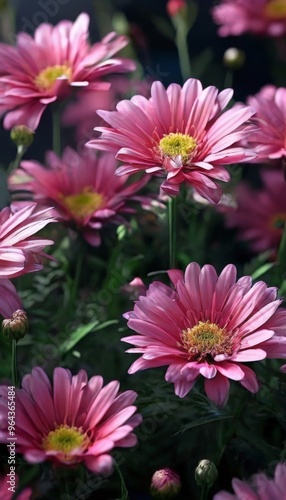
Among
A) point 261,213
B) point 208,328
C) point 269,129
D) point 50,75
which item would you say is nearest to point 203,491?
point 208,328

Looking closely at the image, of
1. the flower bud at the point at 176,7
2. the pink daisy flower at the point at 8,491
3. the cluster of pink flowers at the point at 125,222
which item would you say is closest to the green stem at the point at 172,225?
the cluster of pink flowers at the point at 125,222

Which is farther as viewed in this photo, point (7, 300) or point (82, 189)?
point (82, 189)

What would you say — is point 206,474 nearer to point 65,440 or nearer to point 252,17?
point 65,440

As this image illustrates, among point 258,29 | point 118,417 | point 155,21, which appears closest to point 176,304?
point 118,417

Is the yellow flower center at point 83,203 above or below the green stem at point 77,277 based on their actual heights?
above

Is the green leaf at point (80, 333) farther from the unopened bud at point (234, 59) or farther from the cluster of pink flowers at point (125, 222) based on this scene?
the unopened bud at point (234, 59)

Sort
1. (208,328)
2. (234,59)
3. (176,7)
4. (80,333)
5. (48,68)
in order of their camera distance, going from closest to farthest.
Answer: (208,328) < (80,333) < (48,68) < (234,59) < (176,7)

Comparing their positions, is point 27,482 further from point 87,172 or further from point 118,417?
point 87,172
